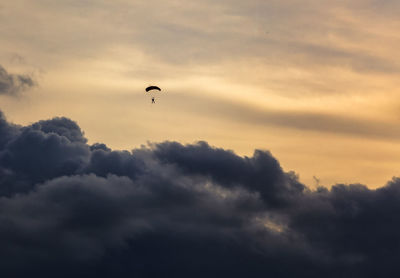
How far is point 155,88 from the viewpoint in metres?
199
